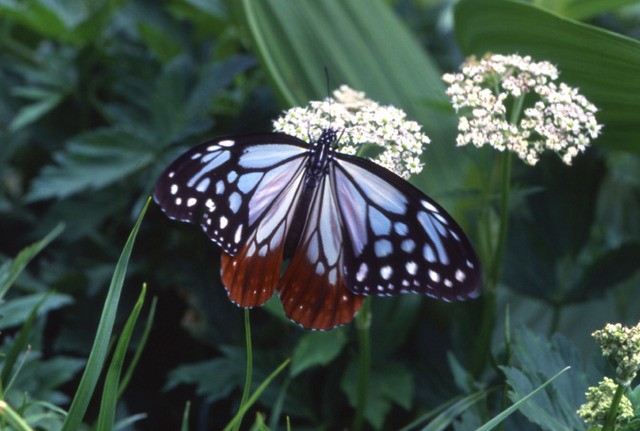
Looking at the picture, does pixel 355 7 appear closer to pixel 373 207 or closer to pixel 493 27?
pixel 493 27

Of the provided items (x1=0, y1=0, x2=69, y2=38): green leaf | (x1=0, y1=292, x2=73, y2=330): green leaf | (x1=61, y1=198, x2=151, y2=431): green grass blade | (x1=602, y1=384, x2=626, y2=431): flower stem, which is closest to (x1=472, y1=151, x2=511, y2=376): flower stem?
(x1=602, y1=384, x2=626, y2=431): flower stem

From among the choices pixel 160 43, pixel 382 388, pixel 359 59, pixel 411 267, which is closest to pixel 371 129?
pixel 411 267

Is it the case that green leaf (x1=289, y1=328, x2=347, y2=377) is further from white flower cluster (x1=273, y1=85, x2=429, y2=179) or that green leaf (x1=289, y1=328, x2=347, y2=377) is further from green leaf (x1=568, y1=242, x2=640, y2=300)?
green leaf (x1=568, y1=242, x2=640, y2=300)

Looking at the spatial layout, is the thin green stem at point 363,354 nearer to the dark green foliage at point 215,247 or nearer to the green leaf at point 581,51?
the dark green foliage at point 215,247

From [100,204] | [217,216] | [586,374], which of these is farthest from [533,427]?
[100,204]

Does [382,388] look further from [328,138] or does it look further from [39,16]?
[39,16]

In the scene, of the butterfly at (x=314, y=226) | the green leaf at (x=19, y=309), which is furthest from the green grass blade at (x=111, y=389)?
the green leaf at (x=19, y=309)
